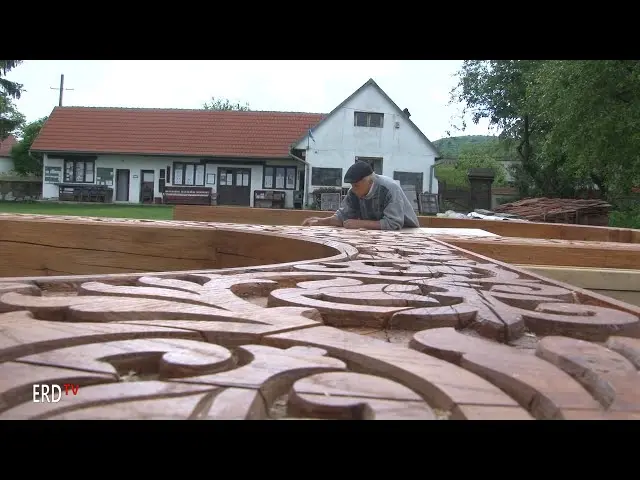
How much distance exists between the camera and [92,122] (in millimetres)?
30703

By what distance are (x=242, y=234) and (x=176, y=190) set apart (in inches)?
1012

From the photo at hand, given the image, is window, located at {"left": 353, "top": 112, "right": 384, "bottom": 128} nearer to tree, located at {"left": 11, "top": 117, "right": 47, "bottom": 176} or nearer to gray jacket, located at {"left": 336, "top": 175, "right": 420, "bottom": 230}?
tree, located at {"left": 11, "top": 117, "right": 47, "bottom": 176}

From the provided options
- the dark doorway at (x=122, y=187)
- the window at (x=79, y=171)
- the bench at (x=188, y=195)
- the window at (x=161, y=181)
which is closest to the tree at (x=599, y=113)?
the bench at (x=188, y=195)

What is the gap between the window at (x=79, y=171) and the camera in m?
29.8

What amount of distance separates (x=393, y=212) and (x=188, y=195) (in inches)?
967

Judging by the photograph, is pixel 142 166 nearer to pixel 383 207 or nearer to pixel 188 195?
pixel 188 195

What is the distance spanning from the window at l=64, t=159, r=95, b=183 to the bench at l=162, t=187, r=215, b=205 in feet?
14.9

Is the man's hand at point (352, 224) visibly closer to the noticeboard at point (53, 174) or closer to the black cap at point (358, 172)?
the black cap at point (358, 172)

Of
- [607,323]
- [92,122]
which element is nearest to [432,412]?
[607,323]

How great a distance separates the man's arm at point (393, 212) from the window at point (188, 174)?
82.9 ft

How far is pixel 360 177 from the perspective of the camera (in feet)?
15.7

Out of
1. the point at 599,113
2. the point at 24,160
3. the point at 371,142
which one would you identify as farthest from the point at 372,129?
the point at 24,160
